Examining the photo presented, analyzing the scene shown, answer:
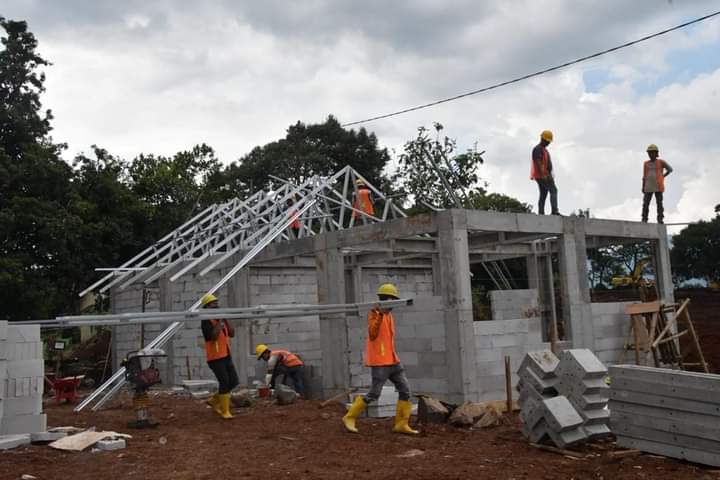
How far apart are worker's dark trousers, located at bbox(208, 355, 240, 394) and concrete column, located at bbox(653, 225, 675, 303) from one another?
7.76 metres

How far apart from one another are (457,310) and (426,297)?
91 centimetres

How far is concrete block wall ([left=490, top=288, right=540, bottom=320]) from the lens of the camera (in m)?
12.6

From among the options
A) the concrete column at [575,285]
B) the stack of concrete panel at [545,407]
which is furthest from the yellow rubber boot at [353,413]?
the concrete column at [575,285]

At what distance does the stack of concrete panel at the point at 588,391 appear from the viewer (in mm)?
7809

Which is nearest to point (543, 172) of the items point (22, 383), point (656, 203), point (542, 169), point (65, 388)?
point (542, 169)

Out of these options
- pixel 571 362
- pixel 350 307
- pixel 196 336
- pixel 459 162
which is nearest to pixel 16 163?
pixel 196 336

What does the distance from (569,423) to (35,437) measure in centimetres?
582

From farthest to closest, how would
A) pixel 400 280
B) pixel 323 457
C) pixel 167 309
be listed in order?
pixel 400 280 → pixel 167 309 → pixel 323 457

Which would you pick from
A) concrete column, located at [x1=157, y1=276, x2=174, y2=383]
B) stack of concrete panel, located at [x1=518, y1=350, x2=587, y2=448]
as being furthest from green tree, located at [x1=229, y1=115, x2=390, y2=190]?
stack of concrete panel, located at [x1=518, y1=350, x2=587, y2=448]

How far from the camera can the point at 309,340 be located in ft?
48.8

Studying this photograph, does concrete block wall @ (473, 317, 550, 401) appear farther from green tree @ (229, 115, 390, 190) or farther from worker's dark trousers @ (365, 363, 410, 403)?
green tree @ (229, 115, 390, 190)

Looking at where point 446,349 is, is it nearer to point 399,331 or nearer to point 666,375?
point 399,331

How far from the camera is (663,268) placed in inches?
519

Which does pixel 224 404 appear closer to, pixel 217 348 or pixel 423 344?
pixel 217 348
